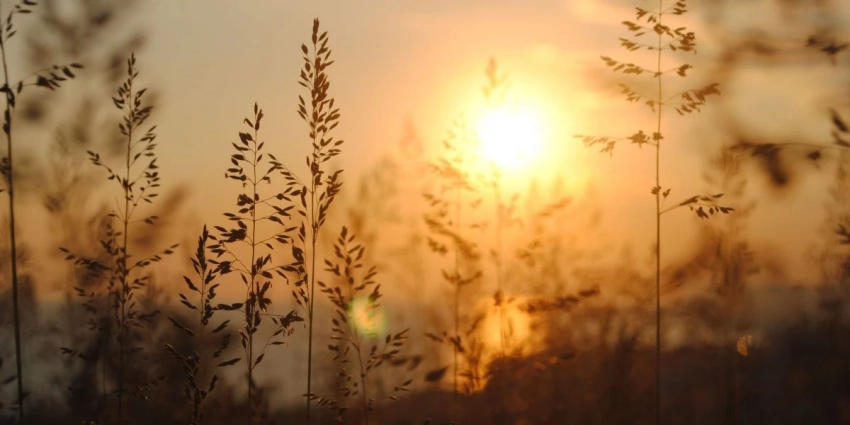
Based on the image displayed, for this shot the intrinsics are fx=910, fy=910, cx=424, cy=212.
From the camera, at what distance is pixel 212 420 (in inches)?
209

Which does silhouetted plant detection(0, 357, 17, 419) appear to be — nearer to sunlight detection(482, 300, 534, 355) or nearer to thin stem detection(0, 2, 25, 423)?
thin stem detection(0, 2, 25, 423)

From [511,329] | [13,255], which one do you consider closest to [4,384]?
[13,255]

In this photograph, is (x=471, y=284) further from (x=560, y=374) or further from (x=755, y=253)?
(x=755, y=253)

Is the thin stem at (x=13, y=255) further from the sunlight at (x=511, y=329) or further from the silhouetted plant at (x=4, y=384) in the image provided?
the sunlight at (x=511, y=329)

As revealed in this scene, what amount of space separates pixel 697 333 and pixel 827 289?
90 cm

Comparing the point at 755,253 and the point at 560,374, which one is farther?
the point at 755,253

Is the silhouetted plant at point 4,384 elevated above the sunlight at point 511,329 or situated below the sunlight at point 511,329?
below

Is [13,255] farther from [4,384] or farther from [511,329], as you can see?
[511,329]

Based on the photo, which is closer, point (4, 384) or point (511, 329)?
point (4, 384)

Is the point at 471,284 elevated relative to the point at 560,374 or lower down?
elevated

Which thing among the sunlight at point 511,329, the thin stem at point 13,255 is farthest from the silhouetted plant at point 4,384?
the sunlight at point 511,329

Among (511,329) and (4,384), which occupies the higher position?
Result: (511,329)

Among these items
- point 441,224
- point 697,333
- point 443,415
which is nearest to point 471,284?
point 441,224

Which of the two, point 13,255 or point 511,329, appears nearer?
point 13,255
